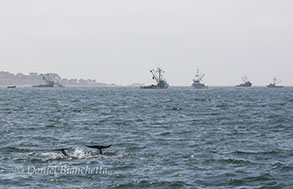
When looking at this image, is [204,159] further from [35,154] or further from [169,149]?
[35,154]

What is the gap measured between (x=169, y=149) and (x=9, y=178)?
11011 mm

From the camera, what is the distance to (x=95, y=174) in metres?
22.0

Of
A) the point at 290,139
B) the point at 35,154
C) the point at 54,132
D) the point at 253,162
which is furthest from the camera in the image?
the point at 54,132

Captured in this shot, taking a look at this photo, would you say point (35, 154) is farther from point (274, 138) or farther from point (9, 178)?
point (274, 138)

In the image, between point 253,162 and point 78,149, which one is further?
point 78,149

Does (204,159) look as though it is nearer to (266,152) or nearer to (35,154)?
(266,152)

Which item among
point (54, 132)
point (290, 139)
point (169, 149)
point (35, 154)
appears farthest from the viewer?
point (54, 132)

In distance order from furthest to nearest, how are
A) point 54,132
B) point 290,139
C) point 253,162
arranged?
point 54,132, point 290,139, point 253,162

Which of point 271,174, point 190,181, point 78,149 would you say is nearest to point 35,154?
point 78,149

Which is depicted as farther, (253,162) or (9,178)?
(253,162)

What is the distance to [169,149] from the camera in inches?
1156

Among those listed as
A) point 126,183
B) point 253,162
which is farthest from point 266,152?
point 126,183

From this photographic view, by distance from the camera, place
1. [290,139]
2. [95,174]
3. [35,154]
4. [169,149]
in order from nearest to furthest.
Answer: [95,174], [35,154], [169,149], [290,139]

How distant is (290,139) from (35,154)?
18.0 meters
